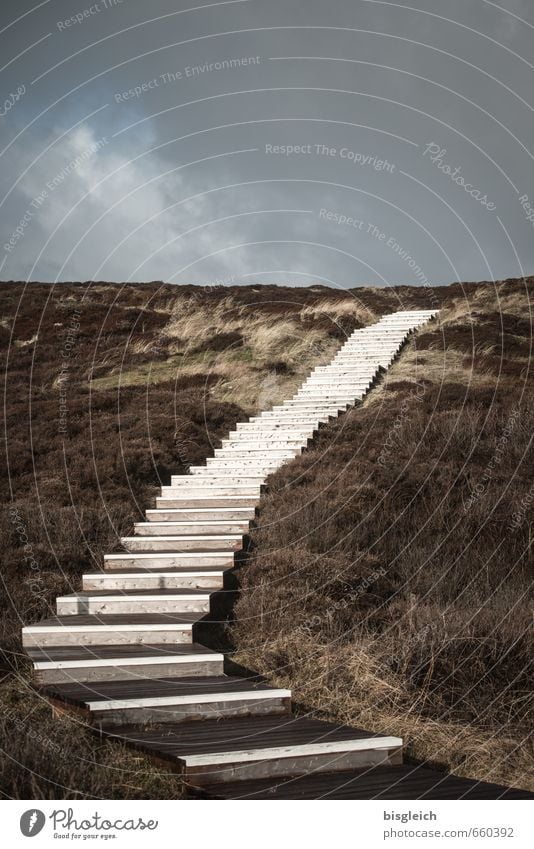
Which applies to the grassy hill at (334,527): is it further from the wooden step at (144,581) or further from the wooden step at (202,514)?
the wooden step at (144,581)

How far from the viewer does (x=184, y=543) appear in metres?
8.89

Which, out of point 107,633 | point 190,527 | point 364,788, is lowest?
point 364,788

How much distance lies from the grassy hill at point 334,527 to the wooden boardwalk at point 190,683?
242mm

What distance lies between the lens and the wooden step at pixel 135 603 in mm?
7016

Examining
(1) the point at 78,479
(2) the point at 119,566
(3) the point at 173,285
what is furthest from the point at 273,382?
(3) the point at 173,285

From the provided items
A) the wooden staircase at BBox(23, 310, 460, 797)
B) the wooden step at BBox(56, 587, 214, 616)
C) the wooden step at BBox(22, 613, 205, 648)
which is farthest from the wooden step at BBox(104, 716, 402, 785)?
the wooden step at BBox(56, 587, 214, 616)

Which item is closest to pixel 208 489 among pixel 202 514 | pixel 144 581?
pixel 202 514

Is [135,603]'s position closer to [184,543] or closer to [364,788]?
[184,543]

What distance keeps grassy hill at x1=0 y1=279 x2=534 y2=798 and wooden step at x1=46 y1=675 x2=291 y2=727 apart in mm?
226

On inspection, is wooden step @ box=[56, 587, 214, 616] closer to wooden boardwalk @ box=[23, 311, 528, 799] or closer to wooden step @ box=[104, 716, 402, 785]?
wooden boardwalk @ box=[23, 311, 528, 799]

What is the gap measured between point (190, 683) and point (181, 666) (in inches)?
11.7

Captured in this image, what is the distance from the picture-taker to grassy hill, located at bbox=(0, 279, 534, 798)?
537 centimetres

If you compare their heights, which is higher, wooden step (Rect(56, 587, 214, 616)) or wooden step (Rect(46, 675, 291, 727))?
wooden step (Rect(56, 587, 214, 616))
